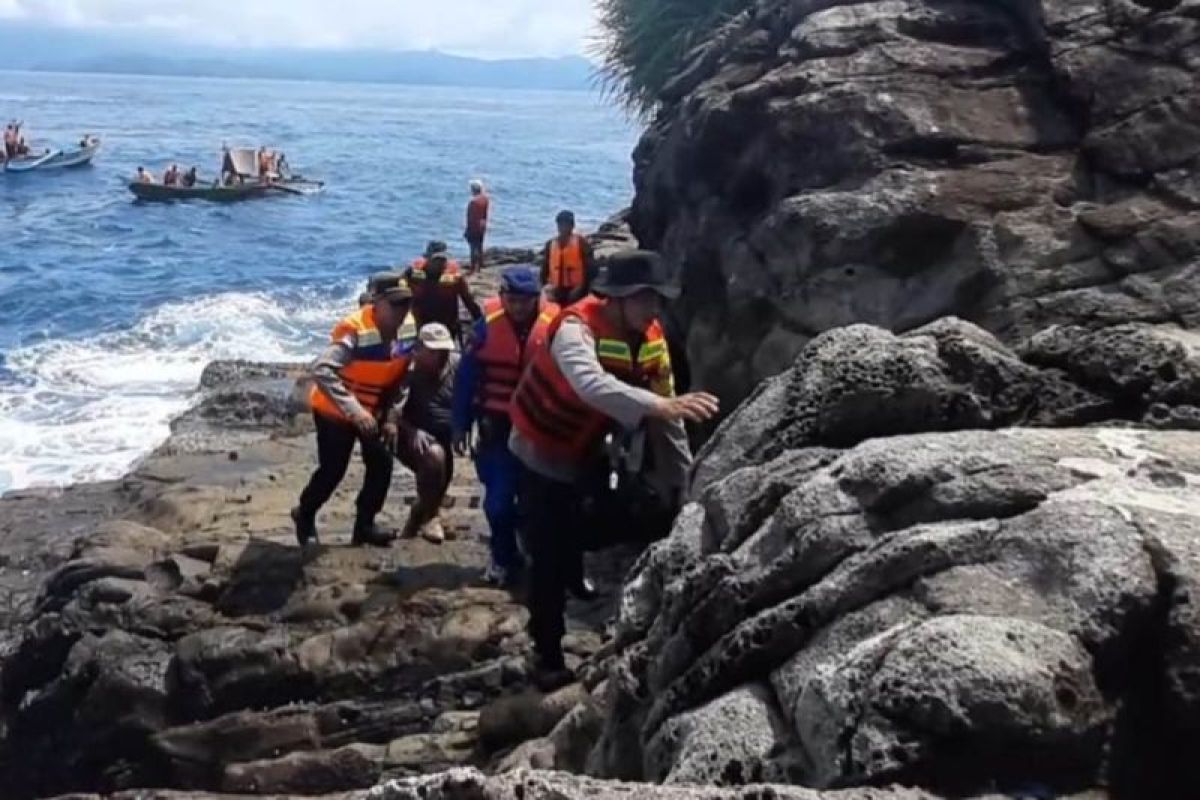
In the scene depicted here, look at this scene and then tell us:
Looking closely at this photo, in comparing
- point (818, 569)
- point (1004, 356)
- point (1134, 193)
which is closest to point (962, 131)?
point (1134, 193)

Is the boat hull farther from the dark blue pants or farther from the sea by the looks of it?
the dark blue pants

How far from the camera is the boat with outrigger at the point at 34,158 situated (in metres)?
48.9

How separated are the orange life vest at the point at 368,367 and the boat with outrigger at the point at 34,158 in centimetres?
4212

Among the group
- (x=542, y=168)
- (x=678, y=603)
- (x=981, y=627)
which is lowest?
(x=542, y=168)

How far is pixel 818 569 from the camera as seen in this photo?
4398 mm

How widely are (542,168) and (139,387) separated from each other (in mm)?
39529

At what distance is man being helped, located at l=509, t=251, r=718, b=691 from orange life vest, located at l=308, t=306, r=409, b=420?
88.6 inches

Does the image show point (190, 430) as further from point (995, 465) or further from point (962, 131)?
point (995, 465)

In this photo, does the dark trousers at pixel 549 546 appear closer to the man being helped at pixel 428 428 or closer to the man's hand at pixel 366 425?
the man's hand at pixel 366 425

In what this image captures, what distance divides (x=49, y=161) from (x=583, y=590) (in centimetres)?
4432

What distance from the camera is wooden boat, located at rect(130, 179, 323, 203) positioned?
4338 centimetres

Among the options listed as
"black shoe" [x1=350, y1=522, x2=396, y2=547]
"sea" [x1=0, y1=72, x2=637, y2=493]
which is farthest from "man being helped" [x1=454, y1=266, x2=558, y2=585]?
"sea" [x1=0, y1=72, x2=637, y2=493]

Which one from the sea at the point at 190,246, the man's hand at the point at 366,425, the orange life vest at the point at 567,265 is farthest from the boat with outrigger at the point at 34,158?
the man's hand at the point at 366,425

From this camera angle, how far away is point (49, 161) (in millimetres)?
49062
